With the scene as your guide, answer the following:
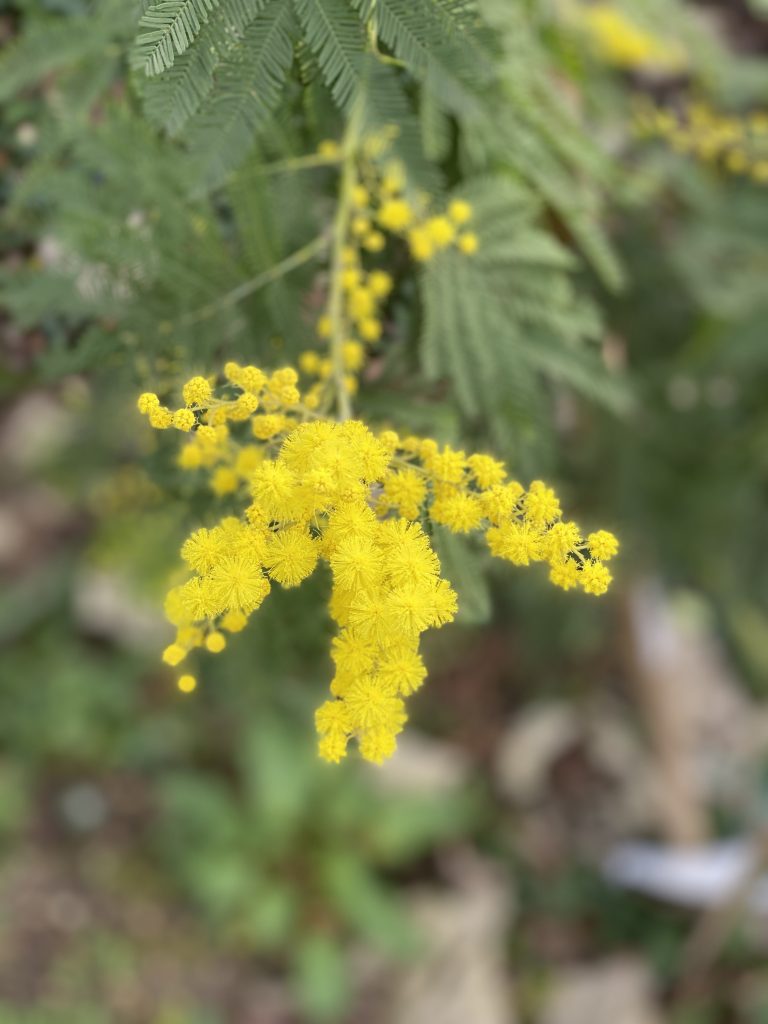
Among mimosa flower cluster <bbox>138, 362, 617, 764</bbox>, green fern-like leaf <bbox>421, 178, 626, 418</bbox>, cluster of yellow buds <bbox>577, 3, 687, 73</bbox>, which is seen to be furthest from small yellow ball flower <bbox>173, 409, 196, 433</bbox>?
cluster of yellow buds <bbox>577, 3, 687, 73</bbox>

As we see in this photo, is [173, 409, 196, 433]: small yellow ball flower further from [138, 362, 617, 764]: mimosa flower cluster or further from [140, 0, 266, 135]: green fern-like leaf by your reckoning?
[140, 0, 266, 135]: green fern-like leaf

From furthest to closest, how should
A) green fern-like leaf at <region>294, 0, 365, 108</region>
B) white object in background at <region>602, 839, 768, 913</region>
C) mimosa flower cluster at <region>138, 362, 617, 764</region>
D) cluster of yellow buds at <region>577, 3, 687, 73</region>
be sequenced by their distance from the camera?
white object in background at <region>602, 839, 768, 913</region> → cluster of yellow buds at <region>577, 3, 687, 73</region> → green fern-like leaf at <region>294, 0, 365, 108</region> → mimosa flower cluster at <region>138, 362, 617, 764</region>

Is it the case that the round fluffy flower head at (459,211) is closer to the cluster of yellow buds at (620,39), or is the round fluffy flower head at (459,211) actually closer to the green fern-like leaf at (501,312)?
the green fern-like leaf at (501,312)

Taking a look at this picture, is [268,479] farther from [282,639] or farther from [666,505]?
[666,505]

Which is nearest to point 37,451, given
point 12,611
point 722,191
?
point 12,611

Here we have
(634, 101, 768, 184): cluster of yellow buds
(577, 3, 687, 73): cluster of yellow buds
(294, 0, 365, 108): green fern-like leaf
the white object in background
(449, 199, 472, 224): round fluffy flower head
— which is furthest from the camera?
the white object in background

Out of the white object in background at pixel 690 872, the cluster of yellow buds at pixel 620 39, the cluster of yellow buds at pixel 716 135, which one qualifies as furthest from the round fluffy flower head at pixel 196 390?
the white object in background at pixel 690 872

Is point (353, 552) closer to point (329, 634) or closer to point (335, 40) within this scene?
point (329, 634)
